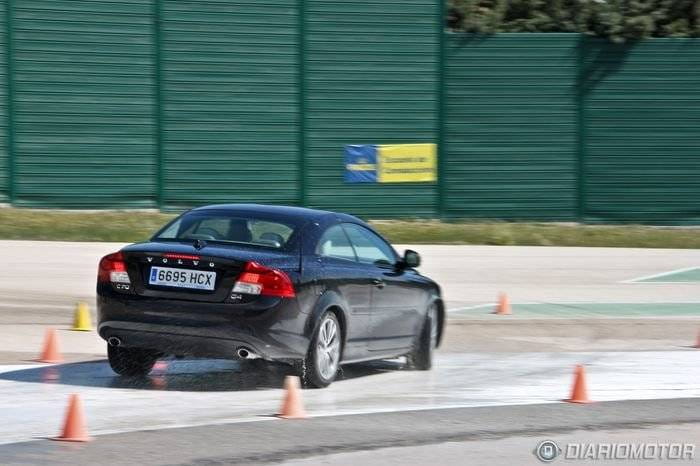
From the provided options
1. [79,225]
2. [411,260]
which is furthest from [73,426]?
[79,225]

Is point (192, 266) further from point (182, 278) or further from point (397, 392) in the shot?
point (397, 392)

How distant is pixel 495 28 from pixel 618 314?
43.5 feet

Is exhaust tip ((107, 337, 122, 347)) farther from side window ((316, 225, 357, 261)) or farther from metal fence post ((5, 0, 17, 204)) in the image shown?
metal fence post ((5, 0, 17, 204))

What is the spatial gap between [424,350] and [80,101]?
54.6 feet

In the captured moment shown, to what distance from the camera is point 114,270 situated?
33.8 ft

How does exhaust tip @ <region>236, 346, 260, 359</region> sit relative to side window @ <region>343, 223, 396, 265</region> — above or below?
below

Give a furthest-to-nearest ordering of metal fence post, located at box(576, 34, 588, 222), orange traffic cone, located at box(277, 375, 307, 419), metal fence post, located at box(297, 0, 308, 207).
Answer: metal fence post, located at box(576, 34, 588, 222) → metal fence post, located at box(297, 0, 308, 207) → orange traffic cone, located at box(277, 375, 307, 419)

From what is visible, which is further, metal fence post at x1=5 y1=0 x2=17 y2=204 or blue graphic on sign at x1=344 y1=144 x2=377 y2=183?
blue graphic on sign at x1=344 y1=144 x2=377 y2=183

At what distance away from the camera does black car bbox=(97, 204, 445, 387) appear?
9953 mm

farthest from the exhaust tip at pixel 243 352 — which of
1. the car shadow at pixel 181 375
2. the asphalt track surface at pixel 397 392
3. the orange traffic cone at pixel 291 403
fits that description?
the orange traffic cone at pixel 291 403

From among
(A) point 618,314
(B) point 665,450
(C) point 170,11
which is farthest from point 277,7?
(B) point 665,450

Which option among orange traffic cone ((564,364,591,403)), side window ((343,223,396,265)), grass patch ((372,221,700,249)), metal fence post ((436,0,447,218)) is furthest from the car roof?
metal fence post ((436,0,447,218))

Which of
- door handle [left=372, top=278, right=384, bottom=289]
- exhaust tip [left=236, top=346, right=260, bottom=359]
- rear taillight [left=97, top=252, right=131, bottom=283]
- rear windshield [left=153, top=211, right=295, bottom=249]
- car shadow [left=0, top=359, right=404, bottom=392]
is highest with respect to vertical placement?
rear windshield [left=153, top=211, right=295, bottom=249]

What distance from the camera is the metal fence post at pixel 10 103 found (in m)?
27.1
